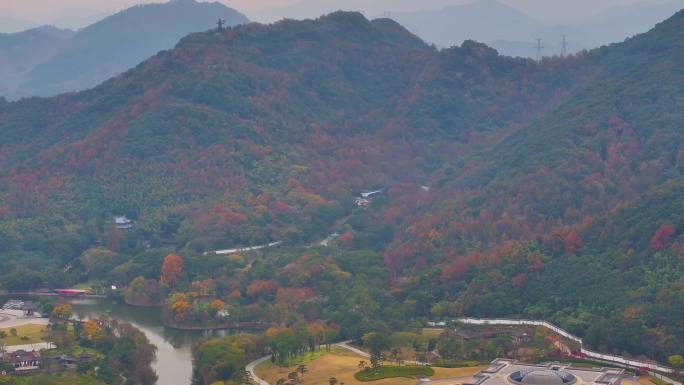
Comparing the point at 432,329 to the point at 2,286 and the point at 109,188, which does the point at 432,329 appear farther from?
the point at 109,188

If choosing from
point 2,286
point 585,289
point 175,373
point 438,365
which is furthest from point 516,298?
point 2,286

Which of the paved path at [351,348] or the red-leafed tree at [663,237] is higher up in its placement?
the red-leafed tree at [663,237]

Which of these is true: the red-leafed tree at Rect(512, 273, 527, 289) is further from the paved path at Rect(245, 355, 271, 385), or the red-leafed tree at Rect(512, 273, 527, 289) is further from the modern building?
the paved path at Rect(245, 355, 271, 385)

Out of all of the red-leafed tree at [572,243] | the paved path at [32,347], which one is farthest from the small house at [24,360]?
the red-leafed tree at [572,243]

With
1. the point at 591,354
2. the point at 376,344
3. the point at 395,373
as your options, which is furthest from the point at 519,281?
the point at 395,373

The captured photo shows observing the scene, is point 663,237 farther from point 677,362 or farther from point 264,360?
point 264,360

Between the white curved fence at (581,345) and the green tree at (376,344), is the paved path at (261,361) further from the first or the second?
the white curved fence at (581,345)
